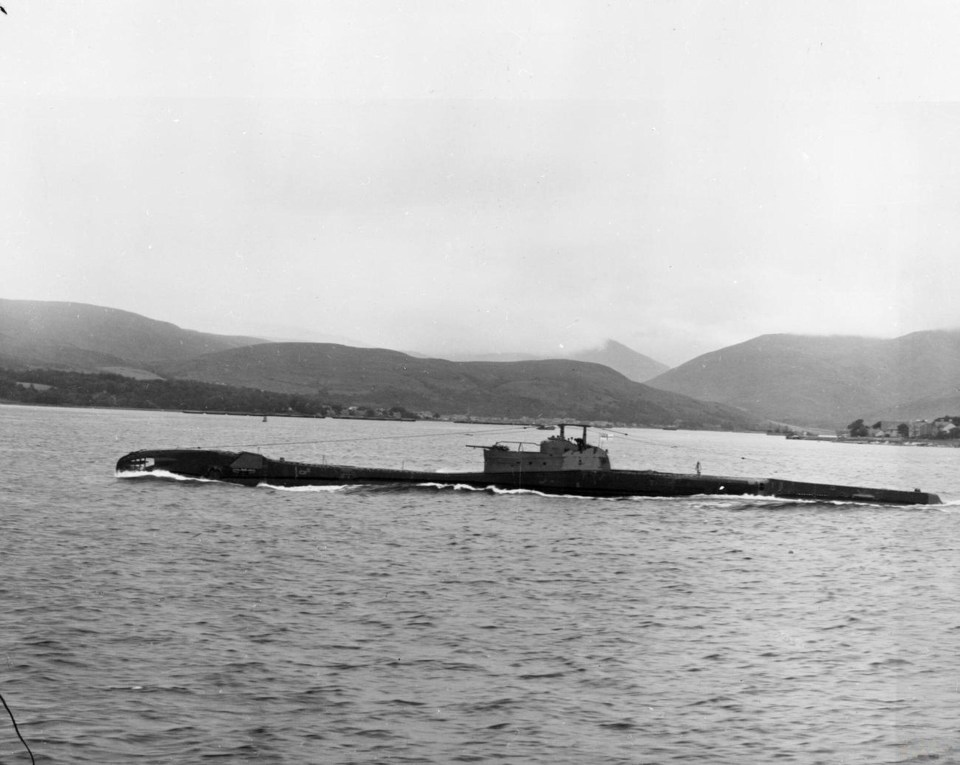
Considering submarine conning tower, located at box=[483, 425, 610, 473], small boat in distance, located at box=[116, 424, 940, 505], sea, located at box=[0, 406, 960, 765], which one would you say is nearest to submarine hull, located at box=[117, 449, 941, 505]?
small boat in distance, located at box=[116, 424, 940, 505]

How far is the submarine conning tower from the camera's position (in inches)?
2621

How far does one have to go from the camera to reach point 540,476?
66375 millimetres

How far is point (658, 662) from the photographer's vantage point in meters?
22.1

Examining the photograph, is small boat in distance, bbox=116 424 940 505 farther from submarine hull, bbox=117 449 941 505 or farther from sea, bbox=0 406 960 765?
sea, bbox=0 406 960 765

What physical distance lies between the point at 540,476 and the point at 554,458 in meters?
1.66

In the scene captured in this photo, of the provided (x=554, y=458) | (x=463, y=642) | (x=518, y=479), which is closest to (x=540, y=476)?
(x=554, y=458)

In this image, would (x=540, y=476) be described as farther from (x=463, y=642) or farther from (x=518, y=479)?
(x=463, y=642)

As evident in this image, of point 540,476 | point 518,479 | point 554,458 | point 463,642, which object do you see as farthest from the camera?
point 518,479

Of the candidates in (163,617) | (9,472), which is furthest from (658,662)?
(9,472)

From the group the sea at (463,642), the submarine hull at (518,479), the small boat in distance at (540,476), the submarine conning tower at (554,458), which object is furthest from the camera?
the submarine hull at (518,479)

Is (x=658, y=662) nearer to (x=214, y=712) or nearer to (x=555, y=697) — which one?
(x=555, y=697)

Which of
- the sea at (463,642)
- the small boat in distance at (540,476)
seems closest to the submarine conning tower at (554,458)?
the small boat in distance at (540,476)

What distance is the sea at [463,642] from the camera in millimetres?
16734

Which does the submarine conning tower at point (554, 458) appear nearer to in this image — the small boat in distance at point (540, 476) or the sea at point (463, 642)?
the small boat in distance at point (540, 476)
